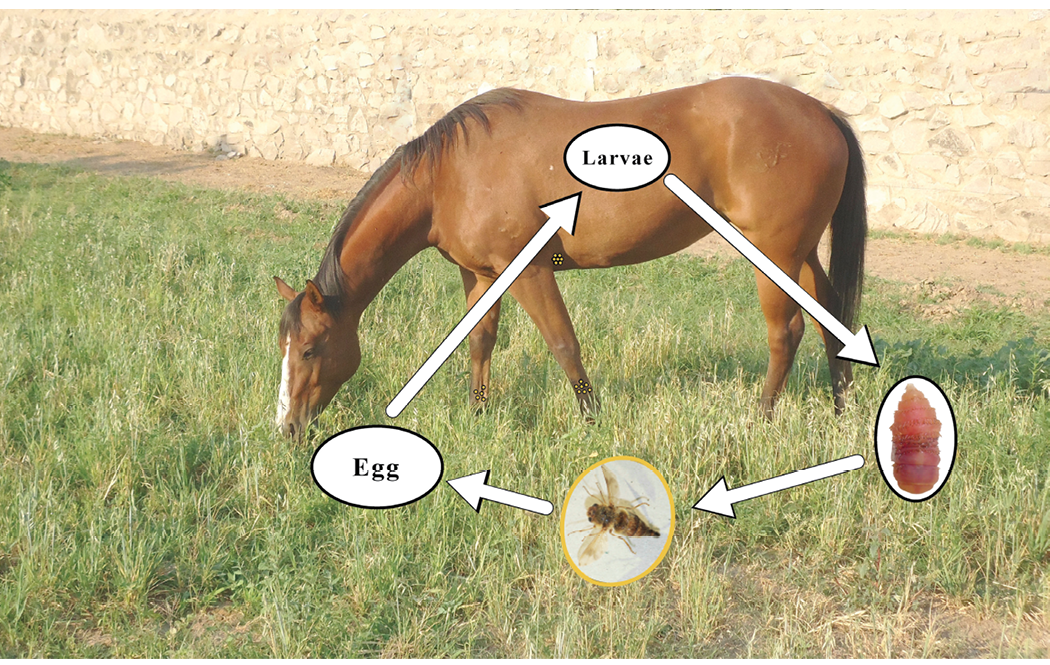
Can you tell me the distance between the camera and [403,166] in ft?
13.6

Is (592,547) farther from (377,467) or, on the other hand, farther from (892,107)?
(892,107)

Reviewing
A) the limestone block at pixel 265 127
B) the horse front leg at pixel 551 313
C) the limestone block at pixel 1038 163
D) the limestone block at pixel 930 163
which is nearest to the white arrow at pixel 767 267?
the horse front leg at pixel 551 313

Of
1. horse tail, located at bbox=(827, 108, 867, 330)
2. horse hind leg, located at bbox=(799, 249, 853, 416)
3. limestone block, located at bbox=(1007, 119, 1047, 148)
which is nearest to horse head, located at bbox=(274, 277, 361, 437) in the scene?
horse hind leg, located at bbox=(799, 249, 853, 416)

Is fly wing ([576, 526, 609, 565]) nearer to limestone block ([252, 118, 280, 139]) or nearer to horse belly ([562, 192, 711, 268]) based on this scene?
horse belly ([562, 192, 711, 268])

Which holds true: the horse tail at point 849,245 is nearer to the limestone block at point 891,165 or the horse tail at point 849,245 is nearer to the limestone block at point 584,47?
the limestone block at point 891,165

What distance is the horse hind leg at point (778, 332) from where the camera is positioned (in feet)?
13.8

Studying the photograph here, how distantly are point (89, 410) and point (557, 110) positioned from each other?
277cm

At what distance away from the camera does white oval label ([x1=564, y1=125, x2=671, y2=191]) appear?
4.06 metres

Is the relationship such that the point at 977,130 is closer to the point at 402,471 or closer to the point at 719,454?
the point at 719,454

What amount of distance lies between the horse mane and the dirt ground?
14.3 ft

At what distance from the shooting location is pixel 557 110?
4238mm

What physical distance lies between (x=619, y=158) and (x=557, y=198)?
0.36m

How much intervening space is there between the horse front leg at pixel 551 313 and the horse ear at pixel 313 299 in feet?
3.04

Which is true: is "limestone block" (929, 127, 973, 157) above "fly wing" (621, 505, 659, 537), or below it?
above
